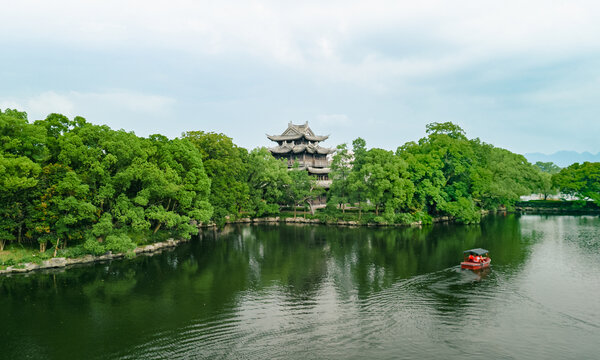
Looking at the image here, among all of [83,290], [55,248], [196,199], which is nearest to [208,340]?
[83,290]

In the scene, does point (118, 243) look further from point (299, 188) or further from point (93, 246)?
point (299, 188)

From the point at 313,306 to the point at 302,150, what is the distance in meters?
40.8

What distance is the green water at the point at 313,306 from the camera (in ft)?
37.1

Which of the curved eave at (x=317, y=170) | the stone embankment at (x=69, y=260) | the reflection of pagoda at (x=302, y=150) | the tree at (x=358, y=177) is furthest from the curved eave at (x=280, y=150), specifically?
the stone embankment at (x=69, y=260)

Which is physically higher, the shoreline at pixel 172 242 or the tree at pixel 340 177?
the tree at pixel 340 177

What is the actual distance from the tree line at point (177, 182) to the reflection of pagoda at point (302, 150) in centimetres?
912

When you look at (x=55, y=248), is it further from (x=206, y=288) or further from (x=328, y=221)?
(x=328, y=221)

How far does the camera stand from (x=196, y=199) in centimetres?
2842

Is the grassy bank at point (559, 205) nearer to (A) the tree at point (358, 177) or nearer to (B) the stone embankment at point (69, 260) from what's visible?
(A) the tree at point (358, 177)

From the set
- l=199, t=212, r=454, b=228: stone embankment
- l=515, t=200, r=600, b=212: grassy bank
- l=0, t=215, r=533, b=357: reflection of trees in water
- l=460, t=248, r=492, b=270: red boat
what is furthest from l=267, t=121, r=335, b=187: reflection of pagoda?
l=460, t=248, r=492, b=270: red boat

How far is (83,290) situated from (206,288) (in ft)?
18.2

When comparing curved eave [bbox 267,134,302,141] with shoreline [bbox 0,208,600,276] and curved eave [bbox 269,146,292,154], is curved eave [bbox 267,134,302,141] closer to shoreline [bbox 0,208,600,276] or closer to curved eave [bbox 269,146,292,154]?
curved eave [bbox 269,146,292,154]

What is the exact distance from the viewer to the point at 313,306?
48.2 ft

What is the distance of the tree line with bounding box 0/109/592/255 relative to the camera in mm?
20391
